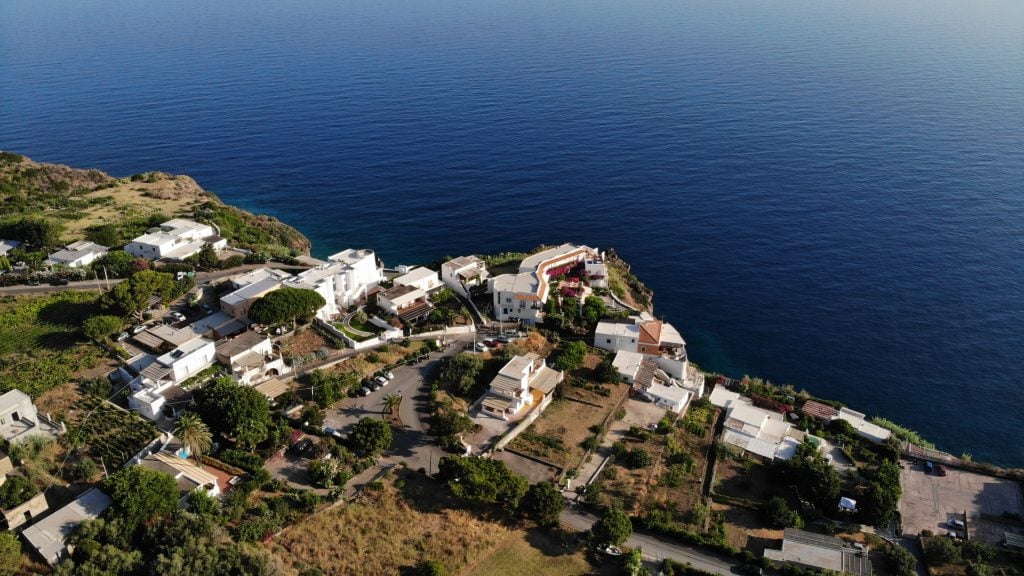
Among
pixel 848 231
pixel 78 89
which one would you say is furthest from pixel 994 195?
pixel 78 89

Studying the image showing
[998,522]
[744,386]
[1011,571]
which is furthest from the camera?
[744,386]

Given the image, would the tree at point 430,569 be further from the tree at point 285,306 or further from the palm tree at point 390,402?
the tree at point 285,306

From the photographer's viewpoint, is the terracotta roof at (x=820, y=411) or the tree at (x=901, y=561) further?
the terracotta roof at (x=820, y=411)

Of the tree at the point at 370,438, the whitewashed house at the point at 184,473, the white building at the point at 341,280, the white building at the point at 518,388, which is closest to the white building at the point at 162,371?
the whitewashed house at the point at 184,473

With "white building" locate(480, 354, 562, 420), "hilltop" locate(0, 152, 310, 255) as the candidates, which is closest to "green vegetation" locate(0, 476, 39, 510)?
"white building" locate(480, 354, 562, 420)

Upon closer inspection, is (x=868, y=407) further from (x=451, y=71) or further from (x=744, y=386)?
(x=451, y=71)

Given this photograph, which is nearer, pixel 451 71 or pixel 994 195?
pixel 994 195

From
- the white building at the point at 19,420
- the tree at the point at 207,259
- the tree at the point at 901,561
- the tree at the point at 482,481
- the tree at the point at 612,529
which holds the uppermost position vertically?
the tree at the point at 207,259
